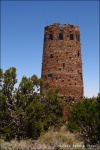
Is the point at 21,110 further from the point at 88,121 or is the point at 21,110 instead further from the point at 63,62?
the point at 63,62

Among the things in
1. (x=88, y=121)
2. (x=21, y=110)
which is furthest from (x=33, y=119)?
(x=88, y=121)

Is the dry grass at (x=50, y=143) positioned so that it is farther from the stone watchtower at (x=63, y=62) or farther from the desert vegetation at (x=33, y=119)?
the stone watchtower at (x=63, y=62)

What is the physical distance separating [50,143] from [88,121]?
3.77 m

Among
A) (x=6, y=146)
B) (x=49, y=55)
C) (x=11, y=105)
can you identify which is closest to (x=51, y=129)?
(x=11, y=105)

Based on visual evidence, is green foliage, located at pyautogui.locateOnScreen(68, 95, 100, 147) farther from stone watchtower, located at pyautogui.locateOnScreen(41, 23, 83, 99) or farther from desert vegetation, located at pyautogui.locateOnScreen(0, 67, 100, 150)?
stone watchtower, located at pyautogui.locateOnScreen(41, 23, 83, 99)

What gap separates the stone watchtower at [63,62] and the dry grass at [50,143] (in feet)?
28.3

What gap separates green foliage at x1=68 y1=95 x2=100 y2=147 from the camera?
24.1m

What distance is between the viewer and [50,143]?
2489 cm

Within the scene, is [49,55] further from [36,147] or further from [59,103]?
[36,147]

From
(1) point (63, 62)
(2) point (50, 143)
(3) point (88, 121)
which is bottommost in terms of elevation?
(2) point (50, 143)

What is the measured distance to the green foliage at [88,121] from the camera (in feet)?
79.0

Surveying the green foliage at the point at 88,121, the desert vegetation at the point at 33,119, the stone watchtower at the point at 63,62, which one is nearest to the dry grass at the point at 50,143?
the desert vegetation at the point at 33,119

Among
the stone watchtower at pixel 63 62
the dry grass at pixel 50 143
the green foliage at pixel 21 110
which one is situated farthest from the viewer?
the stone watchtower at pixel 63 62

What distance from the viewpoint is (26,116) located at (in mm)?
26125
